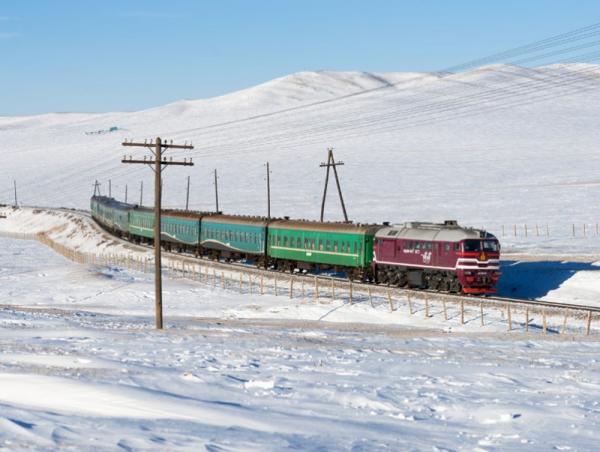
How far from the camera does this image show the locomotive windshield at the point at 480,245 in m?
44.6

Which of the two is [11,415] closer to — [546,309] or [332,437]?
[332,437]

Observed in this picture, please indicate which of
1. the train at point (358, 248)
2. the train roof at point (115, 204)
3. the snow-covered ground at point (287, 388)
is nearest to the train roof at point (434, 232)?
the train at point (358, 248)

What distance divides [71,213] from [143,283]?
85.1 m

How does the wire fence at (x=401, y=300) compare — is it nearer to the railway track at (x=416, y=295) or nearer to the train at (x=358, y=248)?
the railway track at (x=416, y=295)

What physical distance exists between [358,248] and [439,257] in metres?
7.41

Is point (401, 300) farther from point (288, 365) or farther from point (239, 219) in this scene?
point (239, 219)

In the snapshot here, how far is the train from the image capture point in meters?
44.9

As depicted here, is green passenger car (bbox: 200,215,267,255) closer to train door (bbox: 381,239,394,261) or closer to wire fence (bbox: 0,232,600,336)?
wire fence (bbox: 0,232,600,336)

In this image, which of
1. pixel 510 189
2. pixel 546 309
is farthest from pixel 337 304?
pixel 510 189

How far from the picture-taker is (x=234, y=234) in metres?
67.4

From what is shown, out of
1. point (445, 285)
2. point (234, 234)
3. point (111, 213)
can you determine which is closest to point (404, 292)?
point (445, 285)

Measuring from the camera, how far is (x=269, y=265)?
6444 centimetres

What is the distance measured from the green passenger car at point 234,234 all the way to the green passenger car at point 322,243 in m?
1.40

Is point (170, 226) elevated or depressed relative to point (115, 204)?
depressed
